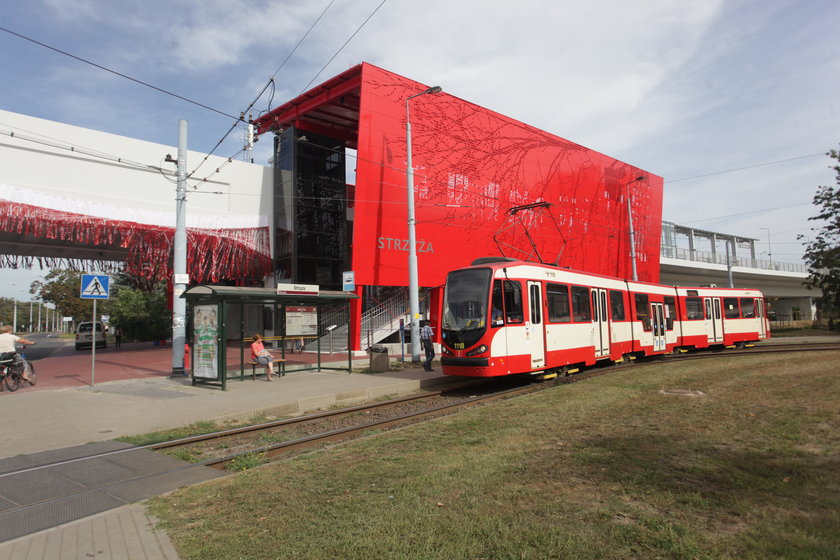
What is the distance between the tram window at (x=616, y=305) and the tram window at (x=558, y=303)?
3.18m

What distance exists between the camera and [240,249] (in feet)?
92.4

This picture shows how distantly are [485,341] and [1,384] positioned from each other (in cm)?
1266

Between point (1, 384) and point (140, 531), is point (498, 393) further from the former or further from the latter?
point (1, 384)

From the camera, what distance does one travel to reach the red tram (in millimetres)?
12562

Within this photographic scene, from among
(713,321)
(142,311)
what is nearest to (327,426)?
(713,321)

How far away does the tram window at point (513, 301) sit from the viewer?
12.7m

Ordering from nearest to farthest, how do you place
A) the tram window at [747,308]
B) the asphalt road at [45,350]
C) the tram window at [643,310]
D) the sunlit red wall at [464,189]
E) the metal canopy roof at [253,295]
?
the metal canopy roof at [253,295]
the tram window at [643,310]
the sunlit red wall at [464,189]
the tram window at [747,308]
the asphalt road at [45,350]

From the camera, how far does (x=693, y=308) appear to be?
Answer: 73.4ft

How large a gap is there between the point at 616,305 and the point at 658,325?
397cm

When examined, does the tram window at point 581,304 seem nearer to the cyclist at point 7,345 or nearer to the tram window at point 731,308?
the tram window at point 731,308

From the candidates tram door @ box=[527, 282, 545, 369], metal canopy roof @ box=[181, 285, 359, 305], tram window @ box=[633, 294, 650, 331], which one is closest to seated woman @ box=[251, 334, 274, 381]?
metal canopy roof @ box=[181, 285, 359, 305]

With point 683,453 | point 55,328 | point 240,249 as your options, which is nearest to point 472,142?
point 240,249

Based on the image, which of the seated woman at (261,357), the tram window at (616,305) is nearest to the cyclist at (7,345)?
the seated woman at (261,357)

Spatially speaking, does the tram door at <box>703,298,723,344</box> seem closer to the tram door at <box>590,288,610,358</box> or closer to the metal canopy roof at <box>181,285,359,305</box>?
the tram door at <box>590,288,610,358</box>
